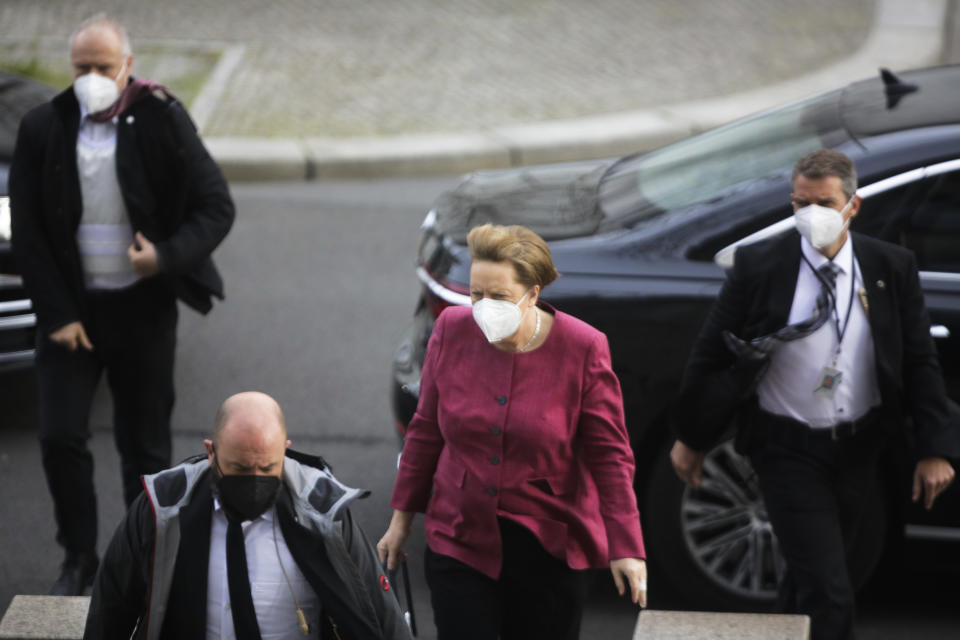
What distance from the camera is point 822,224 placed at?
396 centimetres

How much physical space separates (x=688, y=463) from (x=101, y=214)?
6.98ft

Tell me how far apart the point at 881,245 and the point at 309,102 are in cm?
868

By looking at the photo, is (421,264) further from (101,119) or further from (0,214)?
(0,214)

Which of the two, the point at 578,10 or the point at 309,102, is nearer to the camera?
the point at 309,102

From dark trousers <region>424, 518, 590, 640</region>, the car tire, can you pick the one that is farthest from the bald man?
the car tire

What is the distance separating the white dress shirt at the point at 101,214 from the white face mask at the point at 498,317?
1.70 meters

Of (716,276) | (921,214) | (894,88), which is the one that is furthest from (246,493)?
(894,88)

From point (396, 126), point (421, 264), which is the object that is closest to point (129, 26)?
point (396, 126)

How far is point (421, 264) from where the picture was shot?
17.4ft

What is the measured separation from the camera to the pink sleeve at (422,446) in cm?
376

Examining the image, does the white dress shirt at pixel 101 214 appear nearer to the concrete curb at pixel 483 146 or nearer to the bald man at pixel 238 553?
the bald man at pixel 238 553

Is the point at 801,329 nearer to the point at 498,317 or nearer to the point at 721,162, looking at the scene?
the point at 498,317

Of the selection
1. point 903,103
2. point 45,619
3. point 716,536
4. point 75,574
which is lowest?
point 75,574

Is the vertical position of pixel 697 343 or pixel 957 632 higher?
pixel 697 343
